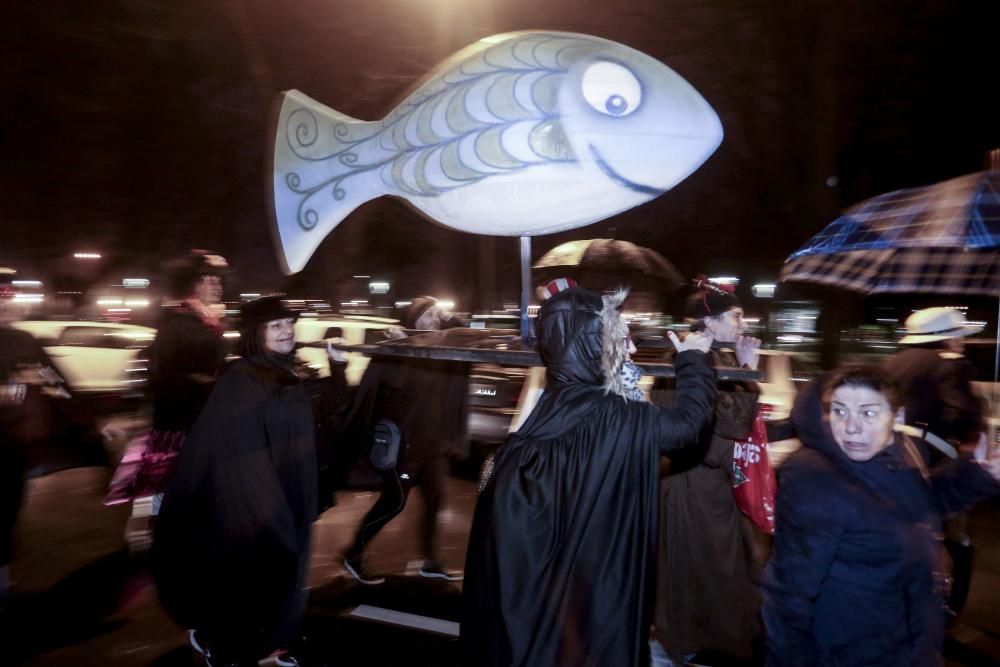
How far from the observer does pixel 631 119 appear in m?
2.00

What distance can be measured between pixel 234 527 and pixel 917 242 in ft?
12.0

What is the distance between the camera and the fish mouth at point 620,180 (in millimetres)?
2023

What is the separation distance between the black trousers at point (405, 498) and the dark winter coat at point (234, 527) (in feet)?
3.46

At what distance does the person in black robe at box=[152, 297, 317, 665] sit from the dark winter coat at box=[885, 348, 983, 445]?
143 inches

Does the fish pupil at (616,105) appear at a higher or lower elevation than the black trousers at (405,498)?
higher

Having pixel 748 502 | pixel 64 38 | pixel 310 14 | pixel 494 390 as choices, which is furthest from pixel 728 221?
pixel 64 38

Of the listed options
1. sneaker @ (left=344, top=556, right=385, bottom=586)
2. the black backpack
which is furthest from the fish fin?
sneaker @ (left=344, top=556, right=385, bottom=586)

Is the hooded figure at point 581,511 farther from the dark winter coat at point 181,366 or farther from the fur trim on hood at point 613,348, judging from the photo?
the dark winter coat at point 181,366

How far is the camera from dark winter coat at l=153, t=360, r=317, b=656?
324 centimetres

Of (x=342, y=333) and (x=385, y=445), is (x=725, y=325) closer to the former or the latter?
(x=385, y=445)

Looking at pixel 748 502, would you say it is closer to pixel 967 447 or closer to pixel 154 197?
pixel 967 447

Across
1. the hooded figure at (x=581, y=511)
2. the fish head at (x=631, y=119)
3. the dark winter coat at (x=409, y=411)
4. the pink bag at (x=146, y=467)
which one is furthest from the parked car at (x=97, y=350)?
the fish head at (x=631, y=119)

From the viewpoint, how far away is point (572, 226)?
230cm

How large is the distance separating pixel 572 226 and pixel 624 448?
29.9 inches
